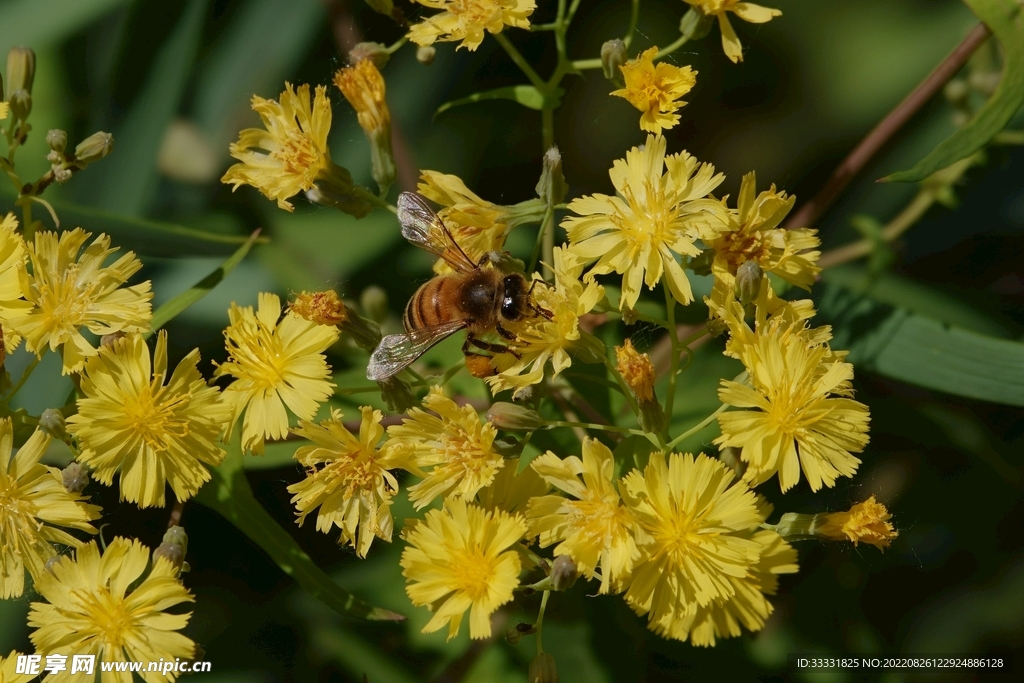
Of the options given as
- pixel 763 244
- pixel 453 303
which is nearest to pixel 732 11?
pixel 763 244

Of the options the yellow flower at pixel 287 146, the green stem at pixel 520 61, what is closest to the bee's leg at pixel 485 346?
the yellow flower at pixel 287 146

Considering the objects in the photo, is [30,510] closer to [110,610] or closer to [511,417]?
[110,610]

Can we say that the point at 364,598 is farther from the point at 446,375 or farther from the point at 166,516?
the point at 446,375

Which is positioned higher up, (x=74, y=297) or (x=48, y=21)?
(x=48, y=21)

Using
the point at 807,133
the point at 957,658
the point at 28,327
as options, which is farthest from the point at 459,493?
the point at 807,133

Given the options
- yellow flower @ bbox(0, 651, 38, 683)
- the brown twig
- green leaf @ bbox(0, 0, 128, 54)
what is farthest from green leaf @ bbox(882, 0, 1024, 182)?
green leaf @ bbox(0, 0, 128, 54)

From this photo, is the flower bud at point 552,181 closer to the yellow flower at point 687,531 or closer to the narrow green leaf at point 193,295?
the yellow flower at point 687,531

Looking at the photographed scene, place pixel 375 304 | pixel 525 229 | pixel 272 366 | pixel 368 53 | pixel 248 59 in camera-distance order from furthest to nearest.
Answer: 1. pixel 248 59
2. pixel 525 229
3. pixel 375 304
4. pixel 368 53
5. pixel 272 366
